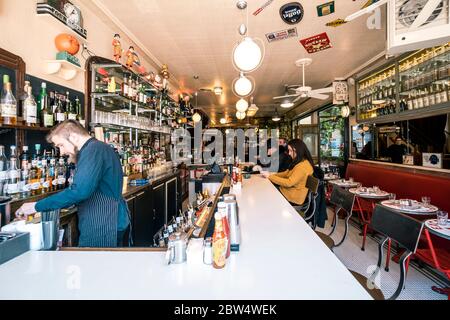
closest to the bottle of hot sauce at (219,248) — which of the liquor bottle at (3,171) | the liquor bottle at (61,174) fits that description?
the liquor bottle at (3,171)

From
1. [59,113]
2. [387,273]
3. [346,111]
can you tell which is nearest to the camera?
[59,113]

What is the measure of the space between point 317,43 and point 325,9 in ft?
3.86

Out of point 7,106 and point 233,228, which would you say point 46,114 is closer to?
point 7,106

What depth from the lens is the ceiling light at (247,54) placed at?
8.38 feet

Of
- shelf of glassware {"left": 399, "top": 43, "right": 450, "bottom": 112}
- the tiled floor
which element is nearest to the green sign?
shelf of glassware {"left": 399, "top": 43, "right": 450, "bottom": 112}

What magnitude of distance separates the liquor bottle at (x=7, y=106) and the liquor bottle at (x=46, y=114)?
32 centimetres

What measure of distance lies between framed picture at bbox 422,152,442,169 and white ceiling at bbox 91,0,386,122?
209cm

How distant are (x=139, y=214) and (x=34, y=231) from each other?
2197 millimetres

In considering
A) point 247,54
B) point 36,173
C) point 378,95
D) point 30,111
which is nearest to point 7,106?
point 30,111

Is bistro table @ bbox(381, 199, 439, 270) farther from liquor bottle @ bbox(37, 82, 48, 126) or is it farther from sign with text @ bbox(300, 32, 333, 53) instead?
liquor bottle @ bbox(37, 82, 48, 126)

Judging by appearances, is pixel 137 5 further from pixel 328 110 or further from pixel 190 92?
pixel 328 110

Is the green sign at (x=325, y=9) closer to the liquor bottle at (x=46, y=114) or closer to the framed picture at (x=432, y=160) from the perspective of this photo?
the framed picture at (x=432, y=160)

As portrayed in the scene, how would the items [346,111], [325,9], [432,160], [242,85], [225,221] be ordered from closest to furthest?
[225,221]
[325,9]
[242,85]
[432,160]
[346,111]

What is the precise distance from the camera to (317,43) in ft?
14.9
